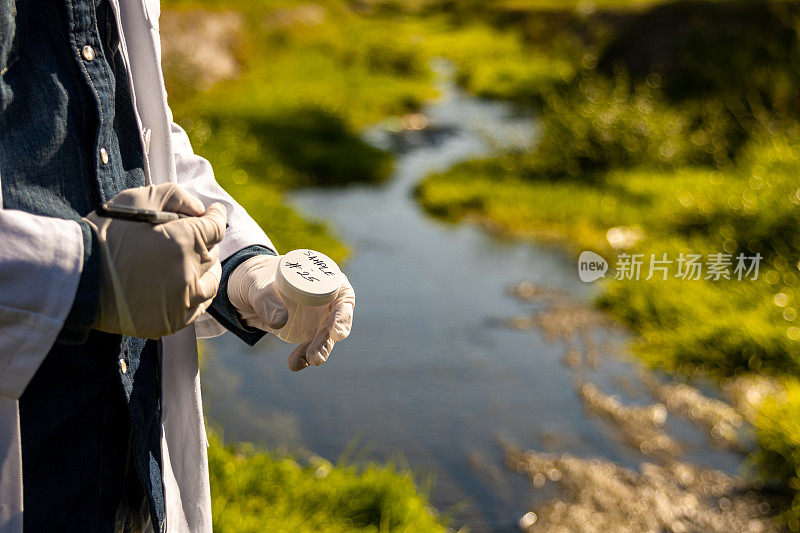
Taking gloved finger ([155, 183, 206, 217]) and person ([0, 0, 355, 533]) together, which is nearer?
person ([0, 0, 355, 533])

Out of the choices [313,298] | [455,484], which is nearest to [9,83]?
[313,298]

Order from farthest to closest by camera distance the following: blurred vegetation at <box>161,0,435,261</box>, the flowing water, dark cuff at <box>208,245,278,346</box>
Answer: blurred vegetation at <box>161,0,435,261</box> → the flowing water → dark cuff at <box>208,245,278,346</box>

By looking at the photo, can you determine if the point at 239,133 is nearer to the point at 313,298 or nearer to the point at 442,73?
the point at 313,298

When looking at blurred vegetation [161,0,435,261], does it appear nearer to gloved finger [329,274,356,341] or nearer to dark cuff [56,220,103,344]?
gloved finger [329,274,356,341]

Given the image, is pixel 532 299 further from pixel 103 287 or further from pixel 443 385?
pixel 103 287

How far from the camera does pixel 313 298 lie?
113 cm

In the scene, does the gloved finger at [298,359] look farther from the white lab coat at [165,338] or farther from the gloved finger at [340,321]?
the white lab coat at [165,338]

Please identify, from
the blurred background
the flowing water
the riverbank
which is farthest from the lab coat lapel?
the riverbank

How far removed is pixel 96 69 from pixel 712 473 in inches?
131

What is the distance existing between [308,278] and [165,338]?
0.88 ft

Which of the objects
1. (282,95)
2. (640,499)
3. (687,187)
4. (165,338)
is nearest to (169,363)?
(165,338)

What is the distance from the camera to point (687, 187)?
709cm

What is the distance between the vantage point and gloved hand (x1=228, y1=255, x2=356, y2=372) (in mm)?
1161

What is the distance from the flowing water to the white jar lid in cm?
231
